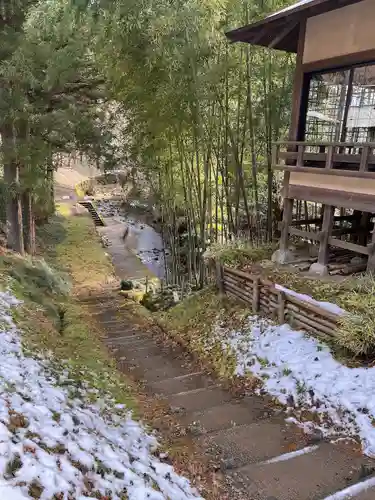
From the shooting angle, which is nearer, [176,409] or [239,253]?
[176,409]

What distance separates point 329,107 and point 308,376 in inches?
164

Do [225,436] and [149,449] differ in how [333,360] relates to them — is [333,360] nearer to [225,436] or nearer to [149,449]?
[225,436]

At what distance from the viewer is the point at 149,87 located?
761 cm

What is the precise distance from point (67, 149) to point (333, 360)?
26.7ft

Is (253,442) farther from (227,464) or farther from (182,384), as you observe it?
(182,384)

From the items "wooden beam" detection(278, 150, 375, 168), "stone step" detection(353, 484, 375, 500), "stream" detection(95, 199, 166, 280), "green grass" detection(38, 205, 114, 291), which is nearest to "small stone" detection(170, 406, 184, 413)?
"stone step" detection(353, 484, 375, 500)

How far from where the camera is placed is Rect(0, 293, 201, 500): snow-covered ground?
2.71 m

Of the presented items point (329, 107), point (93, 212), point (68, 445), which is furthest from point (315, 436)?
point (93, 212)

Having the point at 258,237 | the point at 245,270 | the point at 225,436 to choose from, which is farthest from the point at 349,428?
the point at 258,237

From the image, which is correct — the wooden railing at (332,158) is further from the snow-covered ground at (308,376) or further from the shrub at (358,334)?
the snow-covered ground at (308,376)

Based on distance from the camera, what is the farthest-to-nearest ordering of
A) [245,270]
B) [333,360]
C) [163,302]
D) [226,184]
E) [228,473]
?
[163,302], [226,184], [245,270], [333,360], [228,473]

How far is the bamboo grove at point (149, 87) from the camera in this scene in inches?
267

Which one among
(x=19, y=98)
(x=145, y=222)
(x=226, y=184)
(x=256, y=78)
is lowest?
(x=145, y=222)

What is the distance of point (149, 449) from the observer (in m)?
4.02
